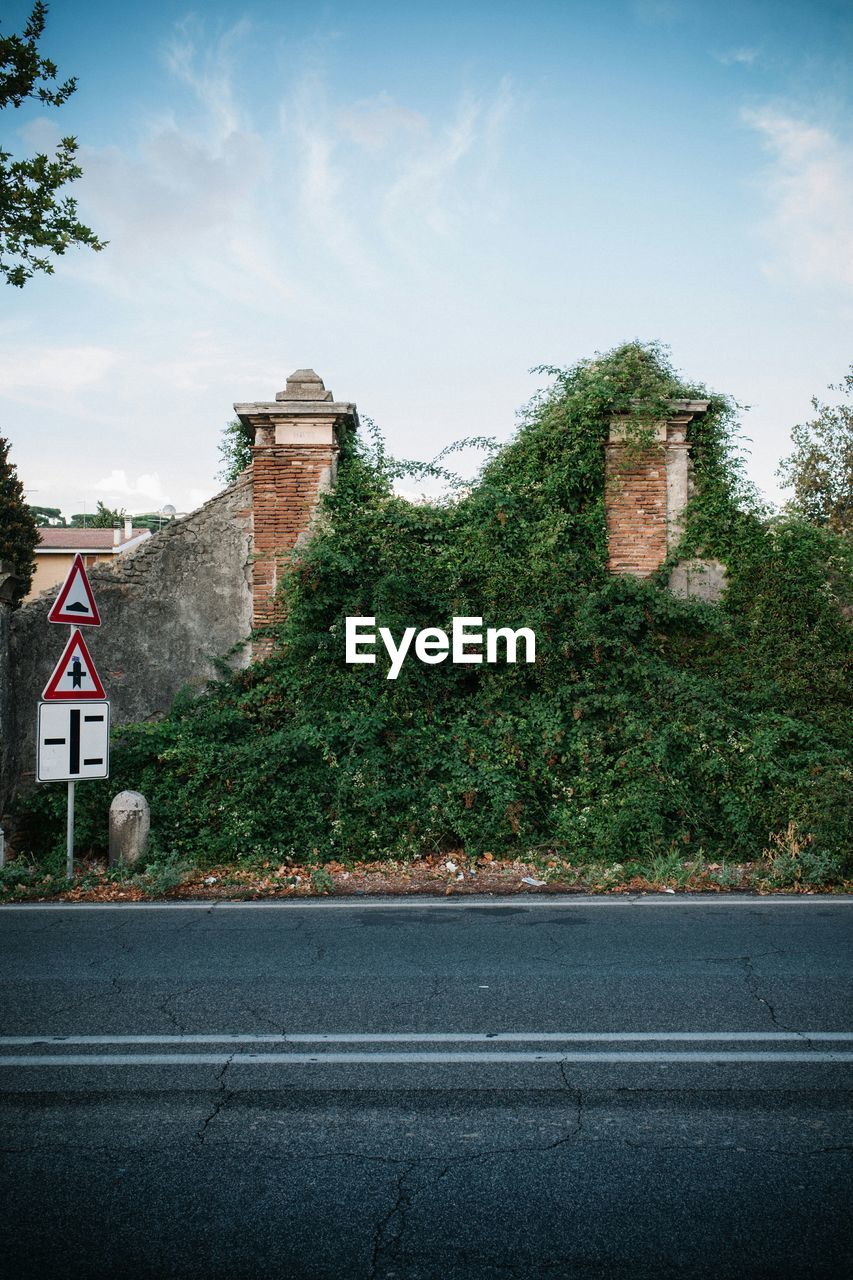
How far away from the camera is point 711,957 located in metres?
5.73

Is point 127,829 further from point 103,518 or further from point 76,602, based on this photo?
point 103,518

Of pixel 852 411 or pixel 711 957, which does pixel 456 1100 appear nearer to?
pixel 711 957

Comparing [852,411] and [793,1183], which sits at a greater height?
[852,411]

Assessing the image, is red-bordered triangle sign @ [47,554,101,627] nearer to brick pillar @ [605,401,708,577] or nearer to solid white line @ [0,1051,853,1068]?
solid white line @ [0,1051,853,1068]

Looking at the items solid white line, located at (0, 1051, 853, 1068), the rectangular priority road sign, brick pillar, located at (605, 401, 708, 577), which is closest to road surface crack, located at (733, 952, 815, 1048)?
solid white line, located at (0, 1051, 853, 1068)

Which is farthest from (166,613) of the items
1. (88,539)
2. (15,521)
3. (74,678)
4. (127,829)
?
(88,539)

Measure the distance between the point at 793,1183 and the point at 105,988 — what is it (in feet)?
12.8

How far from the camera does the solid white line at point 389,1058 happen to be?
4.18 meters

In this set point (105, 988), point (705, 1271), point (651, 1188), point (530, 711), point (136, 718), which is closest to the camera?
point (705, 1271)

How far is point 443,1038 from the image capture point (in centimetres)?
446

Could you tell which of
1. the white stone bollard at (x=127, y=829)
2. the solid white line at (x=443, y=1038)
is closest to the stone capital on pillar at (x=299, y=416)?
the white stone bollard at (x=127, y=829)

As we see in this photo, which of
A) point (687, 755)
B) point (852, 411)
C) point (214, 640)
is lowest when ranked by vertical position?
point (687, 755)

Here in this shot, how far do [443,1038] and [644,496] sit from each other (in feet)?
30.8

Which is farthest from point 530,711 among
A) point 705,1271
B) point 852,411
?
point 852,411
